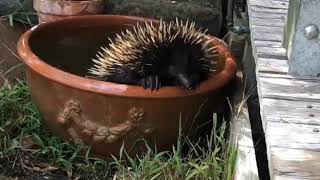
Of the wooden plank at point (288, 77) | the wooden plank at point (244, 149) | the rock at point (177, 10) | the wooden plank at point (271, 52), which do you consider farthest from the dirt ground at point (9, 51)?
the wooden plank at point (288, 77)

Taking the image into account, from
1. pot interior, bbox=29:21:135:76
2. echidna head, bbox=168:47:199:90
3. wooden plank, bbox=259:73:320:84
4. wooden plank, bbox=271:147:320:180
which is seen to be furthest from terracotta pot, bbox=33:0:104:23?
wooden plank, bbox=271:147:320:180

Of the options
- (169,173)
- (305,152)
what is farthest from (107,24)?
(305,152)

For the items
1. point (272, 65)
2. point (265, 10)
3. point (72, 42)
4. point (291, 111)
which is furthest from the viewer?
point (72, 42)

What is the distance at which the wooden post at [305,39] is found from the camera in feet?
7.04

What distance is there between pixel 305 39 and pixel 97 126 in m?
1.08

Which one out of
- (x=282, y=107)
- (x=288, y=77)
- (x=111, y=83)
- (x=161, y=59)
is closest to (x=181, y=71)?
(x=161, y=59)

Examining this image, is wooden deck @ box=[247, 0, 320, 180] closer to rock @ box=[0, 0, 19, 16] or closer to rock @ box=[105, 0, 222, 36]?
rock @ box=[105, 0, 222, 36]

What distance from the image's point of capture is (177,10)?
3.83m

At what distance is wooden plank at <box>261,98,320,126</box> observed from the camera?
77.0 inches

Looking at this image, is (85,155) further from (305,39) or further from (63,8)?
(305,39)

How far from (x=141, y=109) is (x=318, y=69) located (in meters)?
0.84

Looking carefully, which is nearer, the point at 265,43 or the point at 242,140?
the point at 265,43

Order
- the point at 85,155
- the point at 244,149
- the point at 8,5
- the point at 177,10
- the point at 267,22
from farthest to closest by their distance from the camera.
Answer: the point at 8,5, the point at 177,10, the point at 85,155, the point at 267,22, the point at 244,149

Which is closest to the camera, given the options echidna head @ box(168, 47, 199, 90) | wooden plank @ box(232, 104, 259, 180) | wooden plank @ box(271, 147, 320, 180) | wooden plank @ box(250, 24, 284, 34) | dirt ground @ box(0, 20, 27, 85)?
wooden plank @ box(271, 147, 320, 180)
